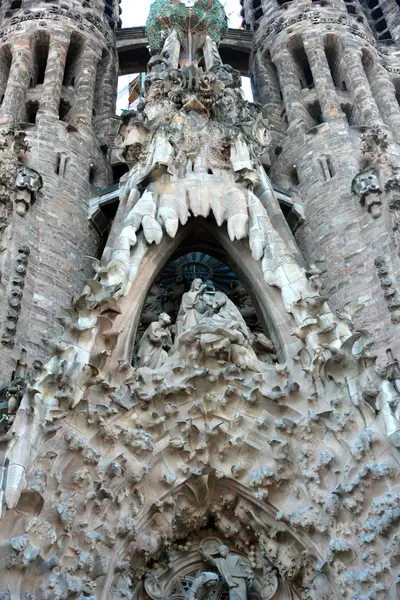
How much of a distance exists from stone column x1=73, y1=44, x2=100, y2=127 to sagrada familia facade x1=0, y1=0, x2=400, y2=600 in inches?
3.2

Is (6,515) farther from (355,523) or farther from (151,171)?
(151,171)

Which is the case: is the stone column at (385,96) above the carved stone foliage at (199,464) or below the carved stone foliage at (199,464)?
above

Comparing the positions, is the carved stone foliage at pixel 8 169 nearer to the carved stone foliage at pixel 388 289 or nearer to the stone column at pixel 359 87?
the carved stone foliage at pixel 388 289

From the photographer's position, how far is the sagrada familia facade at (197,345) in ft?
24.9

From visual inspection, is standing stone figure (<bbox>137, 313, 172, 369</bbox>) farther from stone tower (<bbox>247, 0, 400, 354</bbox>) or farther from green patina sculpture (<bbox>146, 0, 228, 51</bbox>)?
green patina sculpture (<bbox>146, 0, 228, 51</bbox>)

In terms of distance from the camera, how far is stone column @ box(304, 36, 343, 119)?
49.4 ft

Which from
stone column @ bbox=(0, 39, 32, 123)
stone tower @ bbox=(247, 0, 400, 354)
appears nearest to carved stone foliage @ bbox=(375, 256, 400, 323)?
stone tower @ bbox=(247, 0, 400, 354)

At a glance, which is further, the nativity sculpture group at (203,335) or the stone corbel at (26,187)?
the stone corbel at (26,187)

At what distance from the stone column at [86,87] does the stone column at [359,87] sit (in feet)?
15.4

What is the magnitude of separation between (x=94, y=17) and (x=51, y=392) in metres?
11.8

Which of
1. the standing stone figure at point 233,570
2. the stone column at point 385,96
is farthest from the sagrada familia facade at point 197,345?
the stone column at point 385,96

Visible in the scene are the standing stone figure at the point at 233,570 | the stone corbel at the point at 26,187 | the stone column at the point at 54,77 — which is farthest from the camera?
the stone column at the point at 54,77

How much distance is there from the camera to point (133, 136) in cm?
1200

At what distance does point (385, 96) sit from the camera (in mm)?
15820
